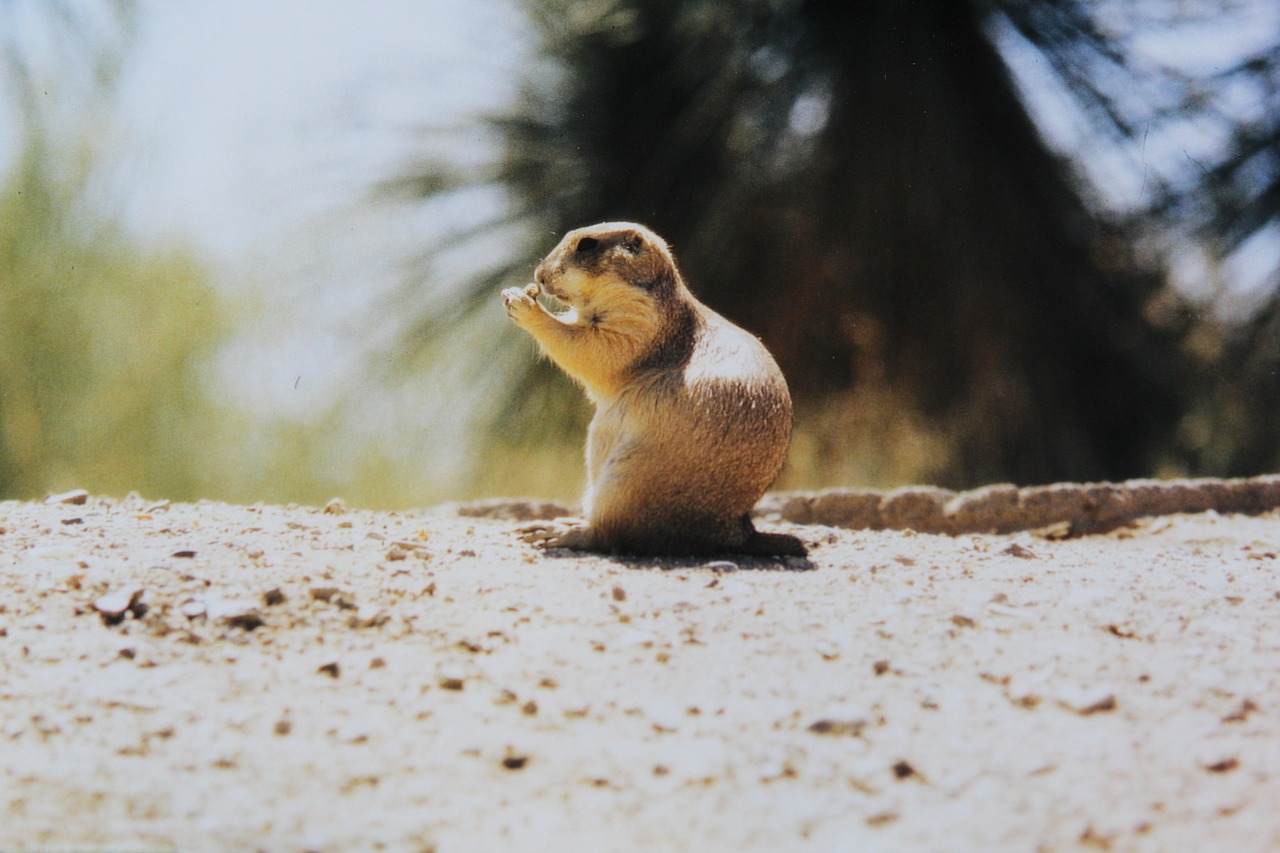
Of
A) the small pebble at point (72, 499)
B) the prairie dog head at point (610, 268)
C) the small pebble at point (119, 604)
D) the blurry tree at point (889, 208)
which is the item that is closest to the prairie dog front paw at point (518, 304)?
the prairie dog head at point (610, 268)

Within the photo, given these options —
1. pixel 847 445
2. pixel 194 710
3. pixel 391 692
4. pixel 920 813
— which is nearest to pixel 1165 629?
pixel 920 813

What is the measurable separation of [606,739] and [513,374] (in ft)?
16.0

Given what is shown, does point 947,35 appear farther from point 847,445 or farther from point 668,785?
point 668,785

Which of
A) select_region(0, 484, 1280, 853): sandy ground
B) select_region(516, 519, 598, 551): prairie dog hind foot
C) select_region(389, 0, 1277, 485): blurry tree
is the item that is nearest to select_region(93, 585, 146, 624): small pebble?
select_region(0, 484, 1280, 853): sandy ground

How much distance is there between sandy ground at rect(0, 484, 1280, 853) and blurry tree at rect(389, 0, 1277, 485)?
3.70 m

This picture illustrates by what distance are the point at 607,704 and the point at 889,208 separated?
15.9ft

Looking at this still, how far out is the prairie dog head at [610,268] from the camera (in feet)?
10.6

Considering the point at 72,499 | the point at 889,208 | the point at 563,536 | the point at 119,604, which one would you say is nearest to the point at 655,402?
the point at 563,536

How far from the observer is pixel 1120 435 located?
21.3ft

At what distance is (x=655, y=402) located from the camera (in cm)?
297

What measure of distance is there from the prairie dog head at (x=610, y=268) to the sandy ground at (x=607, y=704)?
89cm

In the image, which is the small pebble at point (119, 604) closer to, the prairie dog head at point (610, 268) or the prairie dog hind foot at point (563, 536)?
the prairie dog hind foot at point (563, 536)

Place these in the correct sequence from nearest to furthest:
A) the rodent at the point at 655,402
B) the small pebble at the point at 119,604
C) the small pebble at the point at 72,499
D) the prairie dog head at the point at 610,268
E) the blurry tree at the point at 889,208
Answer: the small pebble at the point at 119,604, the rodent at the point at 655,402, the prairie dog head at the point at 610,268, the small pebble at the point at 72,499, the blurry tree at the point at 889,208

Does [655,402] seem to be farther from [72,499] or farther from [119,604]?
[72,499]
